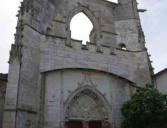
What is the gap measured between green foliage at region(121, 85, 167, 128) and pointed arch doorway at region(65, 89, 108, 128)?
3.82 ft

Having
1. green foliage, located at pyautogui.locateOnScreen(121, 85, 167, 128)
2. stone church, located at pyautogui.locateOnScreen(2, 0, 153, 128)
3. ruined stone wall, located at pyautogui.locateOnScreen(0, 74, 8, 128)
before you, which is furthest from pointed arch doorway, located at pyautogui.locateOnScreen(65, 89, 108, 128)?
ruined stone wall, located at pyautogui.locateOnScreen(0, 74, 8, 128)

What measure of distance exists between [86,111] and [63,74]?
6.21ft

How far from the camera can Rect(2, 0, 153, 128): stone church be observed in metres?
9.24

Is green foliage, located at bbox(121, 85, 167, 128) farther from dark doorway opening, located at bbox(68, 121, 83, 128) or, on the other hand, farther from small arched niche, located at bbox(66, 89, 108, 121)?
dark doorway opening, located at bbox(68, 121, 83, 128)

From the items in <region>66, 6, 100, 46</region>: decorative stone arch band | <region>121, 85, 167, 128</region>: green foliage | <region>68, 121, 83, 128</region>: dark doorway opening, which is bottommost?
<region>68, 121, 83, 128</region>: dark doorway opening

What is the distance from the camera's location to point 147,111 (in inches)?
369

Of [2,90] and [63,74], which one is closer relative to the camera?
[2,90]

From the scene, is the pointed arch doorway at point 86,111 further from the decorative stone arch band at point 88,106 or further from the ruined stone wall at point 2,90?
the ruined stone wall at point 2,90

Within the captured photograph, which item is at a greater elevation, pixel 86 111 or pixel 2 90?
pixel 2 90

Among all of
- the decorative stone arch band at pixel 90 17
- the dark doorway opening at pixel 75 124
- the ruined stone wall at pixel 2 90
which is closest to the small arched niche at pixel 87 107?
the dark doorway opening at pixel 75 124

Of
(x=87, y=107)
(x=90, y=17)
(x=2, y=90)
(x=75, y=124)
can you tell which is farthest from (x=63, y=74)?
(x=90, y=17)

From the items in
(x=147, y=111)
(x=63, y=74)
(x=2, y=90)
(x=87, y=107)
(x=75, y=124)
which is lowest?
(x=75, y=124)

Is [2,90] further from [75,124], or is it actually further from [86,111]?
[86,111]

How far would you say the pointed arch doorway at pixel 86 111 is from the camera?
10293 mm
